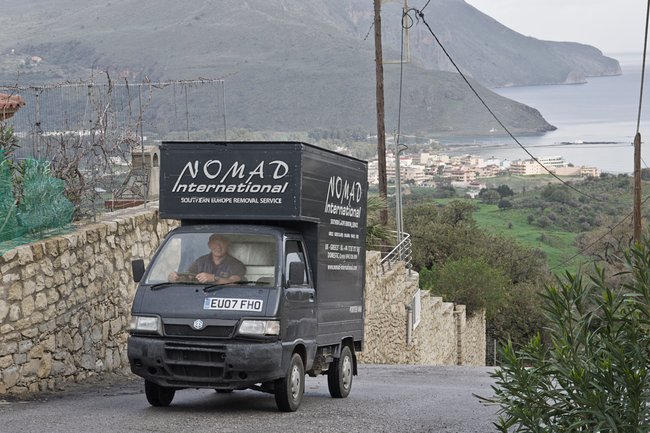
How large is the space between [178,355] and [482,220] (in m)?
75.4

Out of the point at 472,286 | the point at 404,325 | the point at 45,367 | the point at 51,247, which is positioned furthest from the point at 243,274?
the point at 472,286

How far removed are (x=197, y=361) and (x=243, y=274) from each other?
1.16 meters

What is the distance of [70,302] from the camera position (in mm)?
15273

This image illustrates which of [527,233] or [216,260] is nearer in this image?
[216,260]

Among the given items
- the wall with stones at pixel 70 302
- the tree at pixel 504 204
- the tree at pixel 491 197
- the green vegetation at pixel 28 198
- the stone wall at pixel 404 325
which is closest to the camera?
the wall with stones at pixel 70 302

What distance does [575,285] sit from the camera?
25.1 feet

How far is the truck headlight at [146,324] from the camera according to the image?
12352 mm

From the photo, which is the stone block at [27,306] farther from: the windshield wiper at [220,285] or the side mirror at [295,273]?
the side mirror at [295,273]

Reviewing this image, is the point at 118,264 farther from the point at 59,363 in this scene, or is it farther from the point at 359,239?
the point at 359,239

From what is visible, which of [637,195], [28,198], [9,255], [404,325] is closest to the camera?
[9,255]

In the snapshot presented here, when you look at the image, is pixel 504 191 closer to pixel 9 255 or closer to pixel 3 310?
pixel 9 255

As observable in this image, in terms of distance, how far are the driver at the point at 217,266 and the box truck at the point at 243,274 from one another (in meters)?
0.01

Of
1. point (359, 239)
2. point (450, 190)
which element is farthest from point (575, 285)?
point (450, 190)

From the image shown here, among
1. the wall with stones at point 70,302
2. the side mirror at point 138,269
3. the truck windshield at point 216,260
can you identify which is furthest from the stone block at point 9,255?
the truck windshield at point 216,260
